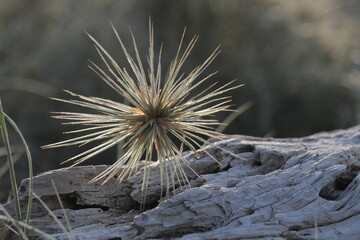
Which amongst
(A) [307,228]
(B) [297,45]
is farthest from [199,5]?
(A) [307,228]

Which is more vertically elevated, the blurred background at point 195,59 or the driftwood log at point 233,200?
the blurred background at point 195,59

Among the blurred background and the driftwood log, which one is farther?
the blurred background

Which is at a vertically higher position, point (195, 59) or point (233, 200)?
point (195, 59)

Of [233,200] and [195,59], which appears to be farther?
[195,59]

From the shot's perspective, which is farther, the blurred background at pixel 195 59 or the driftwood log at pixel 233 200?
the blurred background at pixel 195 59

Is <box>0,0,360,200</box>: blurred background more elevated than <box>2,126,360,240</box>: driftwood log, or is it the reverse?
<box>0,0,360,200</box>: blurred background
